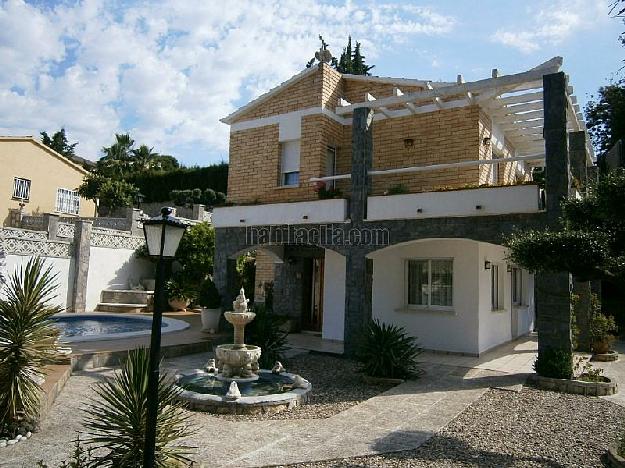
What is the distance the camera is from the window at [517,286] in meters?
16.8

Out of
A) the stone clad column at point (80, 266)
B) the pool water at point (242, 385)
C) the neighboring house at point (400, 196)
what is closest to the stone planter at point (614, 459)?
the neighboring house at point (400, 196)

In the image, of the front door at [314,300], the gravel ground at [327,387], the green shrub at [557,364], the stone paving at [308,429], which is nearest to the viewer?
the stone paving at [308,429]

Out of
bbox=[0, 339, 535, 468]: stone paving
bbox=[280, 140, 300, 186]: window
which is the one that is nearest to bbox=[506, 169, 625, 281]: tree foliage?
bbox=[0, 339, 535, 468]: stone paving

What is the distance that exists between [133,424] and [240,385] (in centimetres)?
411

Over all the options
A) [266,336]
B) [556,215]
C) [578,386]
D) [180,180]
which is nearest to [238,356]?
[266,336]

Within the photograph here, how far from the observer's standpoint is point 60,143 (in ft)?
187

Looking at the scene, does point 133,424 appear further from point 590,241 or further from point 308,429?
point 590,241

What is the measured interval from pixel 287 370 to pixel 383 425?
422cm

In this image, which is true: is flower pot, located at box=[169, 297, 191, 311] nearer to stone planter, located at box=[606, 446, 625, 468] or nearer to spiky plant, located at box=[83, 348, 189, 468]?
spiky plant, located at box=[83, 348, 189, 468]

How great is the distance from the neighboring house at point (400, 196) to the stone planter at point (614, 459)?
4.47m

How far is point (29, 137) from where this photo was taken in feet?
102

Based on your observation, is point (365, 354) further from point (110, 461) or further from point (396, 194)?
point (110, 461)

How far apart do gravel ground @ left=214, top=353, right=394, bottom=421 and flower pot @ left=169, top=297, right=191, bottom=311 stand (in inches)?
408

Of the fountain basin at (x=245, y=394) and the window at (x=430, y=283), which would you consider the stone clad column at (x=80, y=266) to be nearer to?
the fountain basin at (x=245, y=394)
